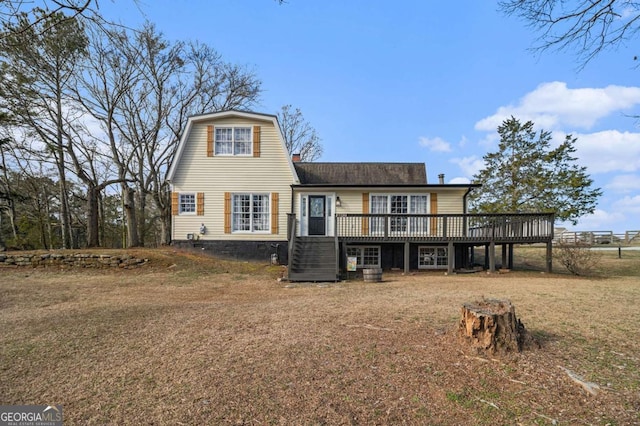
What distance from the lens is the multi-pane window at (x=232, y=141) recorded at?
15.6 meters

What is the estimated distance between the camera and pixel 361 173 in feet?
57.0

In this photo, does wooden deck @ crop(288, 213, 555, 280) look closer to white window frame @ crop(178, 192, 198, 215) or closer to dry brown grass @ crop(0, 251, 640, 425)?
white window frame @ crop(178, 192, 198, 215)

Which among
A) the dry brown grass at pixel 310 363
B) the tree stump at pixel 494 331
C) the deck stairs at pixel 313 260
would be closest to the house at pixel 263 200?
the deck stairs at pixel 313 260

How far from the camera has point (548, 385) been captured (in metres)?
3.40

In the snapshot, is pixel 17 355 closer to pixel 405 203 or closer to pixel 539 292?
pixel 539 292

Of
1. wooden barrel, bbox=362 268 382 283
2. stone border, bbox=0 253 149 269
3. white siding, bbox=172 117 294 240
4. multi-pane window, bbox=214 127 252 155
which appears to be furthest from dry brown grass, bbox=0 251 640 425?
multi-pane window, bbox=214 127 252 155

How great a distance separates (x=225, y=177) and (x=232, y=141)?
1.64 meters

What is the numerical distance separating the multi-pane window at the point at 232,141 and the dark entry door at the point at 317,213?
11.9 feet

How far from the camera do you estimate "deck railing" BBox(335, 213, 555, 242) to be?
1266cm

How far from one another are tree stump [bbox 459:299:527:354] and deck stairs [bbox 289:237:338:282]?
7040mm

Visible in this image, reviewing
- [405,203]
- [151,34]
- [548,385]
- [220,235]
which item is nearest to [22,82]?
[151,34]

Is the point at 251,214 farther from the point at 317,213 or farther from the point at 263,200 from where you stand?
the point at 317,213

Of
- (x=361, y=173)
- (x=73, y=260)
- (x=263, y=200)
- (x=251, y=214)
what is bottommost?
(x=73, y=260)

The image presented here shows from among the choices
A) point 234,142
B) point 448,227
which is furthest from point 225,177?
point 448,227
